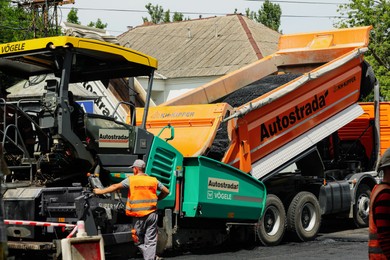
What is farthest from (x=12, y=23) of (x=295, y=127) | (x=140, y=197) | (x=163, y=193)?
(x=140, y=197)

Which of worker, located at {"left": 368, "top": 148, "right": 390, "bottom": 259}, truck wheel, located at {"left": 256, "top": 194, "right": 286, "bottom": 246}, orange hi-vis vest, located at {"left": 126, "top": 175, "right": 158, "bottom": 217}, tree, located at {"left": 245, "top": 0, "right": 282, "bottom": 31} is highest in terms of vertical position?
tree, located at {"left": 245, "top": 0, "right": 282, "bottom": 31}

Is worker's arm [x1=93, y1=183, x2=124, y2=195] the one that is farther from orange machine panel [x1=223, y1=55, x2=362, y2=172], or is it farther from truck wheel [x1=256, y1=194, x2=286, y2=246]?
truck wheel [x1=256, y1=194, x2=286, y2=246]

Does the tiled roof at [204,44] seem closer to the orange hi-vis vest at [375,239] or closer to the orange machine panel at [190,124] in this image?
the orange machine panel at [190,124]

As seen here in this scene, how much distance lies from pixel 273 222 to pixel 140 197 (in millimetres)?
3515

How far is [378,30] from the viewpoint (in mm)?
33188

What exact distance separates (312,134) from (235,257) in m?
3.12

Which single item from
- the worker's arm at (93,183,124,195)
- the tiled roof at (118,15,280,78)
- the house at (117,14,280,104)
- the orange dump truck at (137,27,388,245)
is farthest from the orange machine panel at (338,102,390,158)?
the tiled roof at (118,15,280,78)

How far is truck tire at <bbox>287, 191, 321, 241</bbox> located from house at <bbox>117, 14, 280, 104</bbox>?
1933cm

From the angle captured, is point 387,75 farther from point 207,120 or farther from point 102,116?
point 102,116

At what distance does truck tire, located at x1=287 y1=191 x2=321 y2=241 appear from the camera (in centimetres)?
1208

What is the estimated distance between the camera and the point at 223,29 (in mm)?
36906

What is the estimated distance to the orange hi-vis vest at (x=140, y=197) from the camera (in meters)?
8.97

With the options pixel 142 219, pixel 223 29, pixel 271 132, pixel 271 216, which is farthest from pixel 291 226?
pixel 223 29

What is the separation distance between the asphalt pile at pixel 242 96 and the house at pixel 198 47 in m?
18.0
